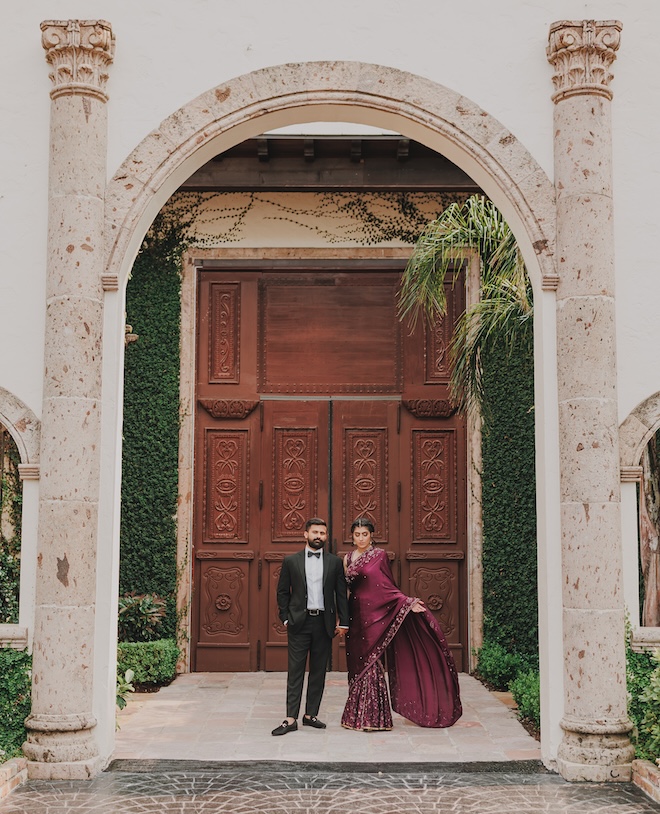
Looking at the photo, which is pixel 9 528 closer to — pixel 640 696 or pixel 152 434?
pixel 152 434

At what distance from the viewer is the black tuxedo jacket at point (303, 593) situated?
7.20 m

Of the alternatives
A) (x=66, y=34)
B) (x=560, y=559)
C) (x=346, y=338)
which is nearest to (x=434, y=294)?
(x=346, y=338)

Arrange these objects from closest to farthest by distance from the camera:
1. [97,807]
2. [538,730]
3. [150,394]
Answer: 1. [97,807]
2. [538,730]
3. [150,394]

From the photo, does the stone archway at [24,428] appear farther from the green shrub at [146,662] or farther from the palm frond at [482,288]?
the green shrub at [146,662]

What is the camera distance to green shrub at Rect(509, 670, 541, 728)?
7.35m

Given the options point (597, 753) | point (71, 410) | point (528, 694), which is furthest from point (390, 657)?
point (71, 410)

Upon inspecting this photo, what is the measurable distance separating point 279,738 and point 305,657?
60 cm

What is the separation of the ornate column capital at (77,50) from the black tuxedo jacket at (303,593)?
3557 millimetres

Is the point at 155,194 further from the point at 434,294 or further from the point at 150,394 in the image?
the point at 150,394

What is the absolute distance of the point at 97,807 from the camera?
524cm

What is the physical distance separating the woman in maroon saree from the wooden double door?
8.29 feet

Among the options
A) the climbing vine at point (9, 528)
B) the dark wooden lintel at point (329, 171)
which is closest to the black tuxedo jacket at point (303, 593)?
the climbing vine at point (9, 528)

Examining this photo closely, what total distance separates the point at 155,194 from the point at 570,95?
2742mm

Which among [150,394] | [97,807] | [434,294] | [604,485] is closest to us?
[97,807]
